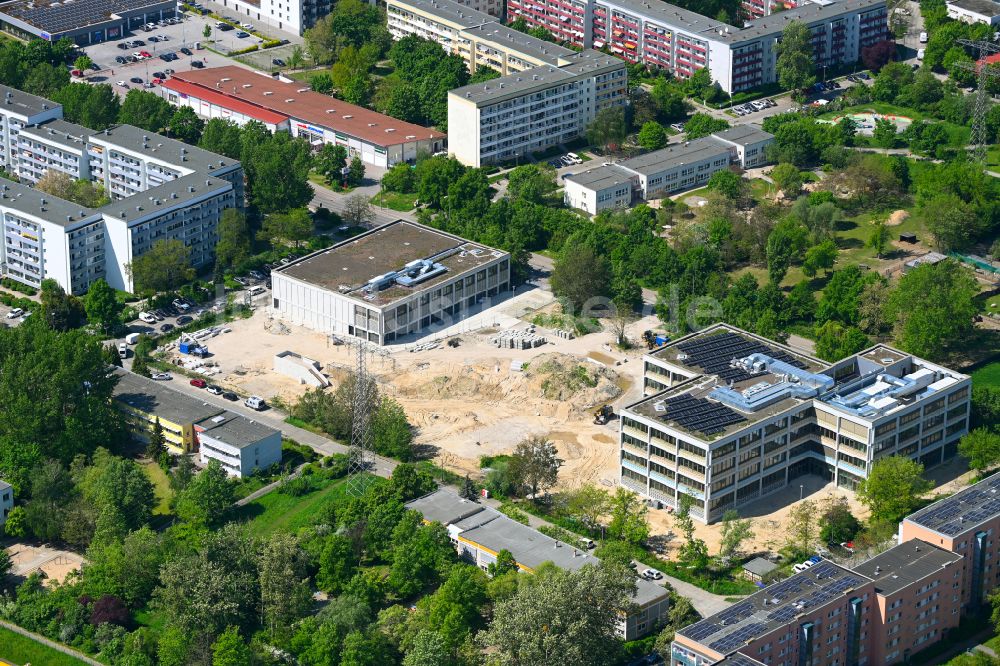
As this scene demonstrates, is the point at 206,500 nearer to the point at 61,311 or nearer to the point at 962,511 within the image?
the point at 61,311

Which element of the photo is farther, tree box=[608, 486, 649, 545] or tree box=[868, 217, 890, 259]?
tree box=[868, 217, 890, 259]

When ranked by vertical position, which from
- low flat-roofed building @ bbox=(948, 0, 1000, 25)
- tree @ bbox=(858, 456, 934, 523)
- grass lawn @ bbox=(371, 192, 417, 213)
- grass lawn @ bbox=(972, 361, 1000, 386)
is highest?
low flat-roofed building @ bbox=(948, 0, 1000, 25)

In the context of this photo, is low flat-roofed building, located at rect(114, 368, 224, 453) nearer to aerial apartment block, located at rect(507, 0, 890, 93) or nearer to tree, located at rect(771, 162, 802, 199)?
tree, located at rect(771, 162, 802, 199)

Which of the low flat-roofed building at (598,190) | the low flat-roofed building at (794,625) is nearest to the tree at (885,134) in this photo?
the low flat-roofed building at (598,190)

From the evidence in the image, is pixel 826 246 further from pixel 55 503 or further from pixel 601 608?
pixel 55 503

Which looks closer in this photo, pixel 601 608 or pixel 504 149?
pixel 601 608

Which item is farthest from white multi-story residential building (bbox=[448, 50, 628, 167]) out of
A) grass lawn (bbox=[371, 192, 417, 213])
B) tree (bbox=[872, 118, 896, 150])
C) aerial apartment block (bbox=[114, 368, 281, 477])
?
aerial apartment block (bbox=[114, 368, 281, 477])

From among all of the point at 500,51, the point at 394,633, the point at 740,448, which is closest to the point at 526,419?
the point at 740,448
